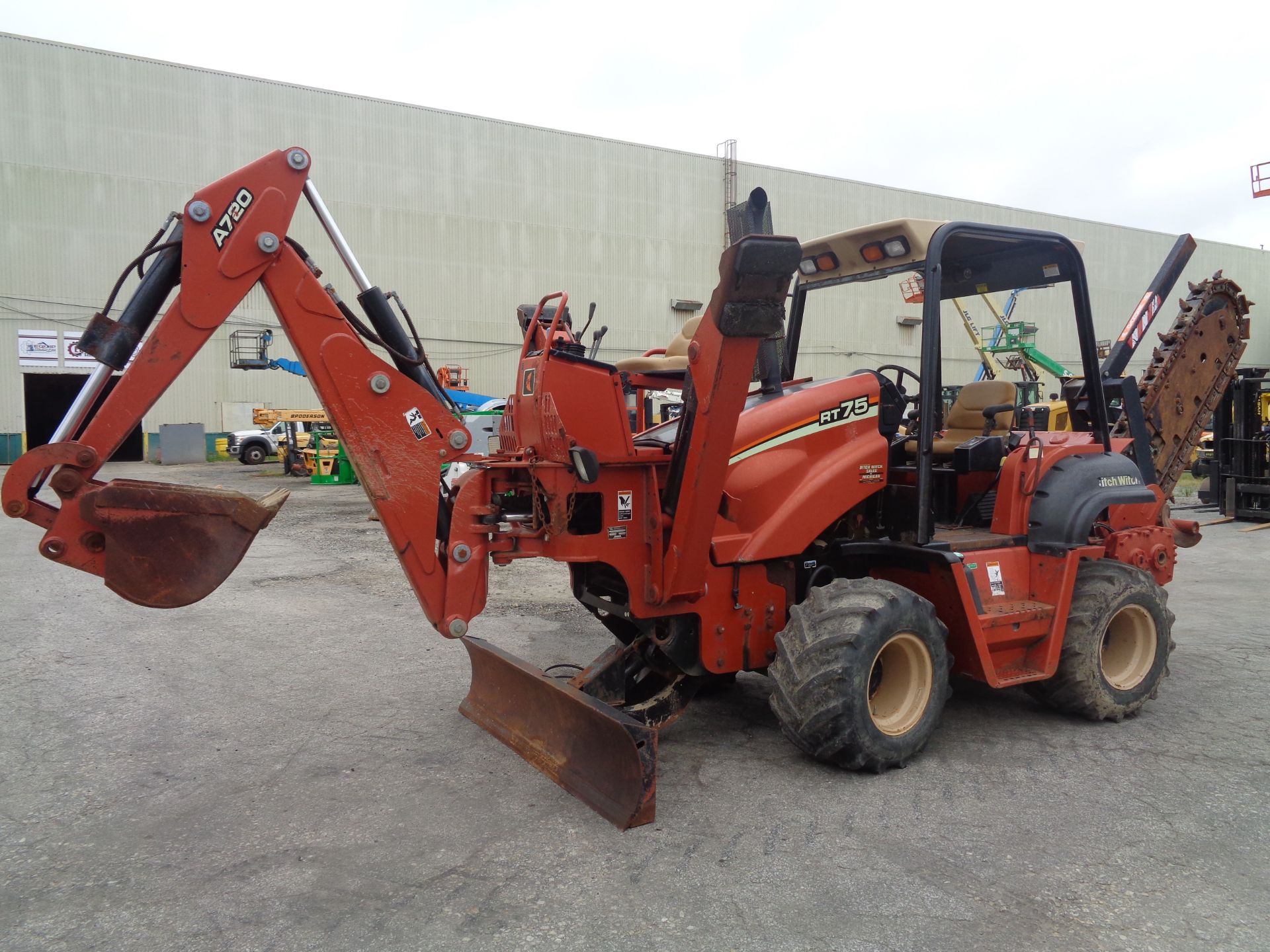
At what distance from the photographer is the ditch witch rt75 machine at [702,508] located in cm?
376

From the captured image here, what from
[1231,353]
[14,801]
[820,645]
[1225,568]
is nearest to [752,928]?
[820,645]

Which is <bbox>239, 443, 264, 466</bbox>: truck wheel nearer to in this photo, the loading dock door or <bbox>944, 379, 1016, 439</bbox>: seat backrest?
the loading dock door

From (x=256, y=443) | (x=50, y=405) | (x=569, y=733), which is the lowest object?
(x=569, y=733)

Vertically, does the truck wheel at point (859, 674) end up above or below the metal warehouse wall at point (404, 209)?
below

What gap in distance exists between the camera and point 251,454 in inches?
1221

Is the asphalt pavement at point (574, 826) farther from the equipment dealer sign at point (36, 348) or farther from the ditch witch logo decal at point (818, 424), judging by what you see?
the equipment dealer sign at point (36, 348)

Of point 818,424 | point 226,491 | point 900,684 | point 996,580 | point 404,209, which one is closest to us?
point 226,491

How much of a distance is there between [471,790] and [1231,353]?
868 cm

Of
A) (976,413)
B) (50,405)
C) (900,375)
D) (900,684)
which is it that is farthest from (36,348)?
(900,684)

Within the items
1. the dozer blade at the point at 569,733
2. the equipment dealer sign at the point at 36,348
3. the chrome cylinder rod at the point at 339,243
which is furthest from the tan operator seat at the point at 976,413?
the equipment dealer sign at the point at 36,348

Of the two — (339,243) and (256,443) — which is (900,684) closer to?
(339,243)

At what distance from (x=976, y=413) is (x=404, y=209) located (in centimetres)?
2930

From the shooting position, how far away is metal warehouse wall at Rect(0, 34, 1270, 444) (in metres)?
28.9

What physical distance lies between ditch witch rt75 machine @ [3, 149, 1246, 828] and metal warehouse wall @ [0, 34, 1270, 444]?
26.4m
